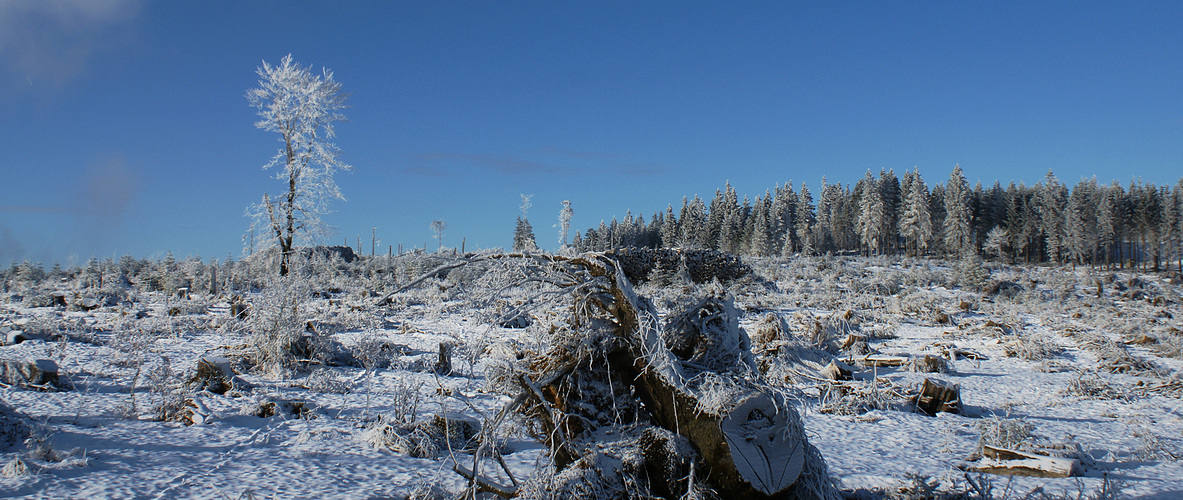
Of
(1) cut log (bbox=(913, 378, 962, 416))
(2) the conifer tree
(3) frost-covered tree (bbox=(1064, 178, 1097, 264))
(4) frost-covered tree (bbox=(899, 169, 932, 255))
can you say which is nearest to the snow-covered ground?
(1) cut log (bbox=(913, 378, 962, 416))

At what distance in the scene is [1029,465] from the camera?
17.6 ft

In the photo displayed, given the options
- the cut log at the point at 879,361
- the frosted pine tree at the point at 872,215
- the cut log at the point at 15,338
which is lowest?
the cut log at the point at 879,361

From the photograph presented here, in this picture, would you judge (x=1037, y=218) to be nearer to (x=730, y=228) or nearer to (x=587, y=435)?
(x=730, y=228)

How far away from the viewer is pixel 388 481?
4.86 m

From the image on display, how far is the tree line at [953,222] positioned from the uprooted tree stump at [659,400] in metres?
46.5

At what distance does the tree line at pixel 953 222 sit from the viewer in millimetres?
55094

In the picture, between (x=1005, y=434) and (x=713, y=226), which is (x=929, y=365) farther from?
(x=713, y=226)

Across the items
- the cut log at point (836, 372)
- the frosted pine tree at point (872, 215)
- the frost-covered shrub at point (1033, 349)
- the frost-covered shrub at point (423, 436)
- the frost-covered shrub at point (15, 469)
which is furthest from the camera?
the frosted pine tree at point (872, 215)

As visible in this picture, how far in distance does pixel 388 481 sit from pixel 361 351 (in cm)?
605

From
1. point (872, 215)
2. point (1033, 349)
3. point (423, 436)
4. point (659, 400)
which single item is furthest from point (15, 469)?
point (872, 215)

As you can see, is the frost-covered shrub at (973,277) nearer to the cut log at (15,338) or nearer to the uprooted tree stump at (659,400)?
the uprooted tree stump at (659,400)

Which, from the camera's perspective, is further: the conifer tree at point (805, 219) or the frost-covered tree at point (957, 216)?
the conifer tree at point (805, 219)

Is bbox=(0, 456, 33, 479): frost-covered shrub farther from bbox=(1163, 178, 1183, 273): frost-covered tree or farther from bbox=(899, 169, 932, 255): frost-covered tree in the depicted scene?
bbox=(1163, 178, 1183, 273): frost-covered tree

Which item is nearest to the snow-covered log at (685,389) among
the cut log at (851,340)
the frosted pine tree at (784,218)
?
the cut log at (851,340)
